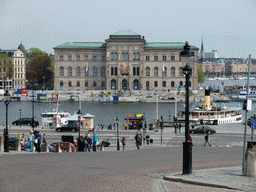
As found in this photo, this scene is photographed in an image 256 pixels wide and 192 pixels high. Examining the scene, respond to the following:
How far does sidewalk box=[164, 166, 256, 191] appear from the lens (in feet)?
40.9

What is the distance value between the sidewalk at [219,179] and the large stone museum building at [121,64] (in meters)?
121

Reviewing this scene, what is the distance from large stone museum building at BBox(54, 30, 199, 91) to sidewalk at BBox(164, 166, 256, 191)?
121 meters

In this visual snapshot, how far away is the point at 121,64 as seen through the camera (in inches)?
5379

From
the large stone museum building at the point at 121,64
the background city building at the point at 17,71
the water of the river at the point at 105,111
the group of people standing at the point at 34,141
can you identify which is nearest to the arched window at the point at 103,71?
the large stone museum building at the point at 121,64

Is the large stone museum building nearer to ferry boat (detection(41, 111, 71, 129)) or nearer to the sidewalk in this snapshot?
ferry boat (detection(41, 111, 71, 129))

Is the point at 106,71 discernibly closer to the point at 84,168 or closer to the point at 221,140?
the point at 221,140

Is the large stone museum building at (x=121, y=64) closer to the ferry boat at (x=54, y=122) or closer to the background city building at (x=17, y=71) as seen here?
the background city building at (x=17, y=71)

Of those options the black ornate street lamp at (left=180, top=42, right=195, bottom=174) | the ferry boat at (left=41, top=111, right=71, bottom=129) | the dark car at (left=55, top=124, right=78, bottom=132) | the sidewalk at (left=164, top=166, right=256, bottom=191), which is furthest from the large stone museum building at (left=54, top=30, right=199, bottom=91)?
the black ornate street lamp at (left=180, top=42, right=195, bottom=174)

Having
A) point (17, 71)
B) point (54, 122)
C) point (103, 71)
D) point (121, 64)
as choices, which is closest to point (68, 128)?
point (54, 122)

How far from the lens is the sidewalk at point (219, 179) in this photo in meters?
12.5

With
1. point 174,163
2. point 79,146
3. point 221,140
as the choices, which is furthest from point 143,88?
point 174,163

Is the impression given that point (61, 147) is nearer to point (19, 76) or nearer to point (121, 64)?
point (121, 64)

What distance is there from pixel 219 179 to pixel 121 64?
4879 inches

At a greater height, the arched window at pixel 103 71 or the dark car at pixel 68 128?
the arched window at pixel 103 71
